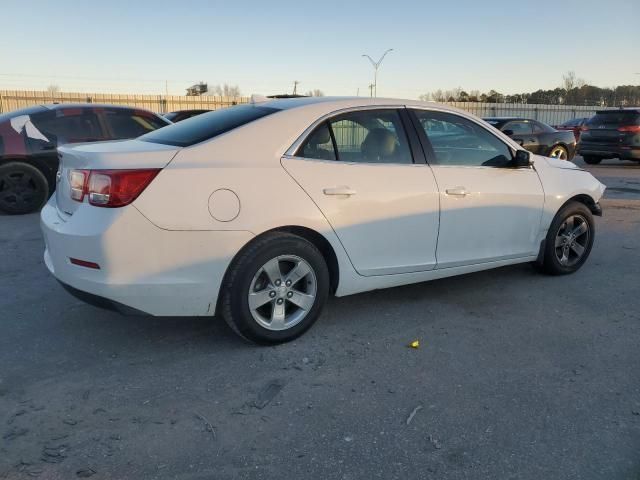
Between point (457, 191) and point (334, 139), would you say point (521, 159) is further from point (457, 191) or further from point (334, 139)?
point (334, 139)

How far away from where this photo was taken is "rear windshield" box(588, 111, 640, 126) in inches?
584

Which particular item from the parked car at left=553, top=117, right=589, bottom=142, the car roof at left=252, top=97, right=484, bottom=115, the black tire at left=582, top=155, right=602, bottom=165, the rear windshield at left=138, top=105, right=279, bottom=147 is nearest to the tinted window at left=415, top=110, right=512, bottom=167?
the car roof at left=252, top=97, right=484, bottom=115

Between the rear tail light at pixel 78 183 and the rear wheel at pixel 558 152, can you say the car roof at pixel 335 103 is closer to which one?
the rear tail light at pixel 78 183

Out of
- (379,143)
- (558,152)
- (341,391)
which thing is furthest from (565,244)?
(558,152)

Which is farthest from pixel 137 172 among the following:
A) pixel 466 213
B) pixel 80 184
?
pixel 466 213

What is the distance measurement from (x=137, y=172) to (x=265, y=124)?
0.90m

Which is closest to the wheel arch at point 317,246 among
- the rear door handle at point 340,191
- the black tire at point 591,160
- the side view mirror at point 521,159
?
the rear door handle at point 340,191

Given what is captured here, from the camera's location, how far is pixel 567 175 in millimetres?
5055

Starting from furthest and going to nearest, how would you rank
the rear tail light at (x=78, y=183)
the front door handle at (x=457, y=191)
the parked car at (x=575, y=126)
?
1. the parked car at (x=575, y=126)
2. the front door handle at (x=457, y=191)
3. the rear tail light at (x=78, y=183)

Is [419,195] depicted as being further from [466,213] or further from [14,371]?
[14,371]

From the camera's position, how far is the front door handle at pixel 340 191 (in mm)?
3619

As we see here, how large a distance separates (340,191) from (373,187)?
272mm

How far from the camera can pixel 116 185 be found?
3.11 metres

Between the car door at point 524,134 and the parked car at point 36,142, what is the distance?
32.3ft
